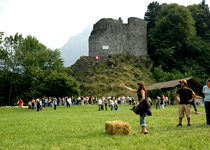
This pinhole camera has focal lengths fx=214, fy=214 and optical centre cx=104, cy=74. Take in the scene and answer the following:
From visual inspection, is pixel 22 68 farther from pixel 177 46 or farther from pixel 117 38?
pixel 177 46

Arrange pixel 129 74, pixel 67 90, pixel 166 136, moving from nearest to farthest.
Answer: pixel 166 136, pixel 67 90, pixel 129 74

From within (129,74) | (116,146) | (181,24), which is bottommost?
(116,146)

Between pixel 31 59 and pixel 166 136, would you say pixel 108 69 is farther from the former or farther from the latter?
pixel 166 136

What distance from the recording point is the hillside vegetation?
154ft

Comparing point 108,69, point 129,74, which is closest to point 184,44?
point 129,74

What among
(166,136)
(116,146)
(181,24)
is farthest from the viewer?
(181,24)

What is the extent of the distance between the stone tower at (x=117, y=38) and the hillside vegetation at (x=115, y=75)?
2.25 meters

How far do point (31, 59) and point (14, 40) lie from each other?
6.63m

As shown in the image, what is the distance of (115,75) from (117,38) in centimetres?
1177

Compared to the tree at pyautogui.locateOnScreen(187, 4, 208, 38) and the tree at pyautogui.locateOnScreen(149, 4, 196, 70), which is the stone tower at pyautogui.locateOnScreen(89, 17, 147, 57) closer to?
the tree at pyautogui.locateOnScreen(149, 4, 196, 70)

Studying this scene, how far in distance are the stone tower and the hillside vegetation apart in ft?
7.37

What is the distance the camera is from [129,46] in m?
58.9

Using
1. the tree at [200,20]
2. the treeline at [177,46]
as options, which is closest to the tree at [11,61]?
the treeline at [177,46]

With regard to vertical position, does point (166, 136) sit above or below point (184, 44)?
below
